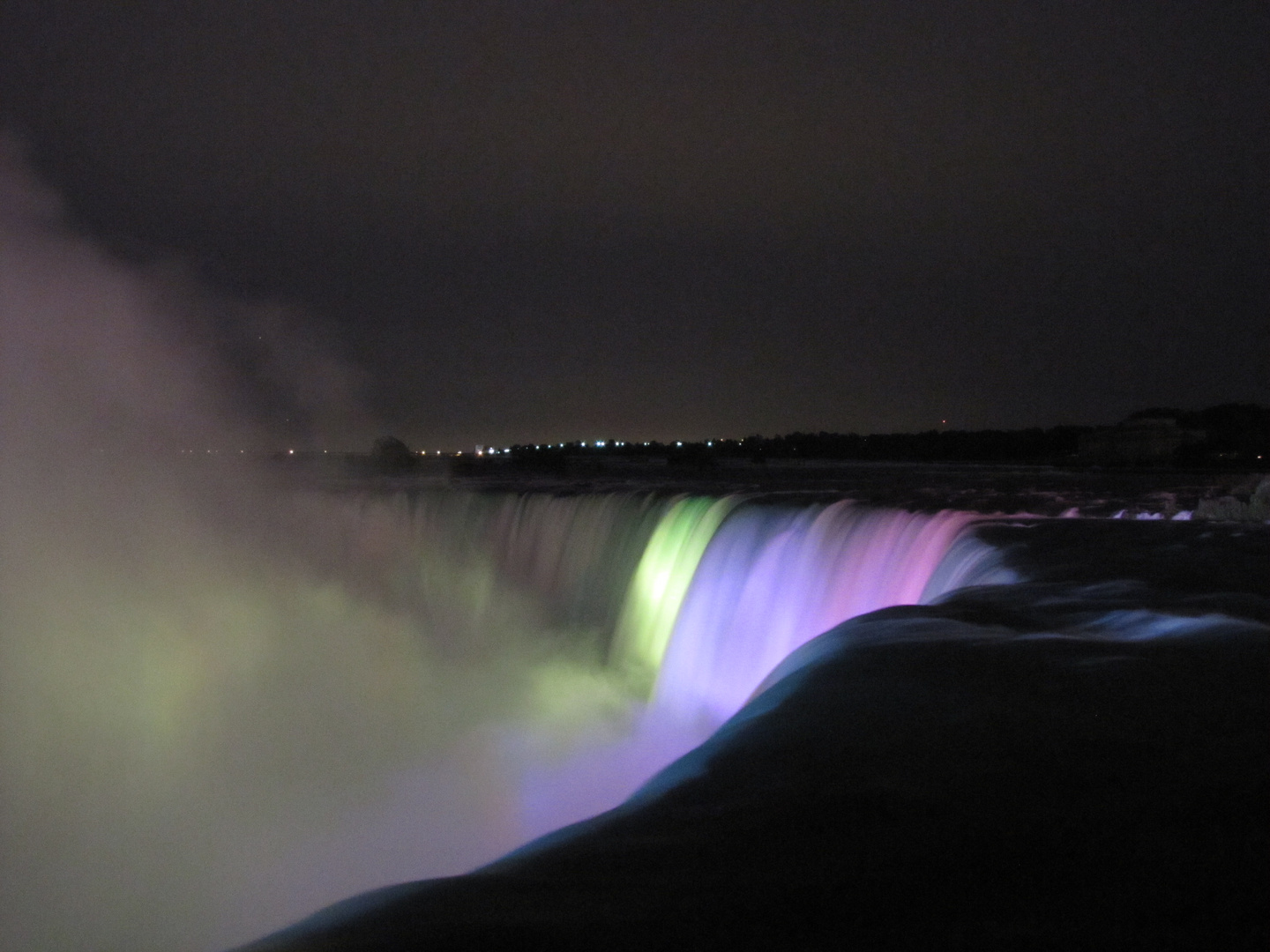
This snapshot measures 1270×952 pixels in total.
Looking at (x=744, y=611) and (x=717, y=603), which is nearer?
(x=744, y=611)

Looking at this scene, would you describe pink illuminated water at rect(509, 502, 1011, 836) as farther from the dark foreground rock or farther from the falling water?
the dark foreground rock

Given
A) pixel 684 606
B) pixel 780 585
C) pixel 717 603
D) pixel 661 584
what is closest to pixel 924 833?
pixel 780 585

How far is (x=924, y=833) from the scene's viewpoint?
2439 mm

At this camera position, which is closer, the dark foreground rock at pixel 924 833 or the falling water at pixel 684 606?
the dark foreground rock at pixel 924 833

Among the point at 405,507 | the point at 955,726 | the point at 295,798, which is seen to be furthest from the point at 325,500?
the point at 955,726

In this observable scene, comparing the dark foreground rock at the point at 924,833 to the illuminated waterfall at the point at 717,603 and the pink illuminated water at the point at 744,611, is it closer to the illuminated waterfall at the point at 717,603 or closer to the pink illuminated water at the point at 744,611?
the illuminated waterfall at the point at 717,603

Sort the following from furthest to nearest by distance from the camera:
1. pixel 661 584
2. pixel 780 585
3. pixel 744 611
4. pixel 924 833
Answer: pixel 661 584 → pixel 744 611 → pixel 780 585 → pixel 924 833

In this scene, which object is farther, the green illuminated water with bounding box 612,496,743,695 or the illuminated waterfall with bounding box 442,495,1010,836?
the green illuminated water with bounding box 612,496,743,695

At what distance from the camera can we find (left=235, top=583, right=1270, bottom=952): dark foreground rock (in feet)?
6.48

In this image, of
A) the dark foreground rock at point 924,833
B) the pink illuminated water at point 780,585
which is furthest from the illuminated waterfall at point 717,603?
the dark foreground rock at point 924,833

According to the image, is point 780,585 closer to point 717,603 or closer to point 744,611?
point 744,611

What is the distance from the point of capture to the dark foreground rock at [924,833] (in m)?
1.97

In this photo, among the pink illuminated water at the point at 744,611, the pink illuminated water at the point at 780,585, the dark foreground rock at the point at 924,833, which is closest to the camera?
the dark foreground rock at the point at 924,833

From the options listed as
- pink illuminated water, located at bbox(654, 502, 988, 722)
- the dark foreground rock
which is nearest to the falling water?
pink illuminated water, located at bbox(654, 502, 988, 722)
